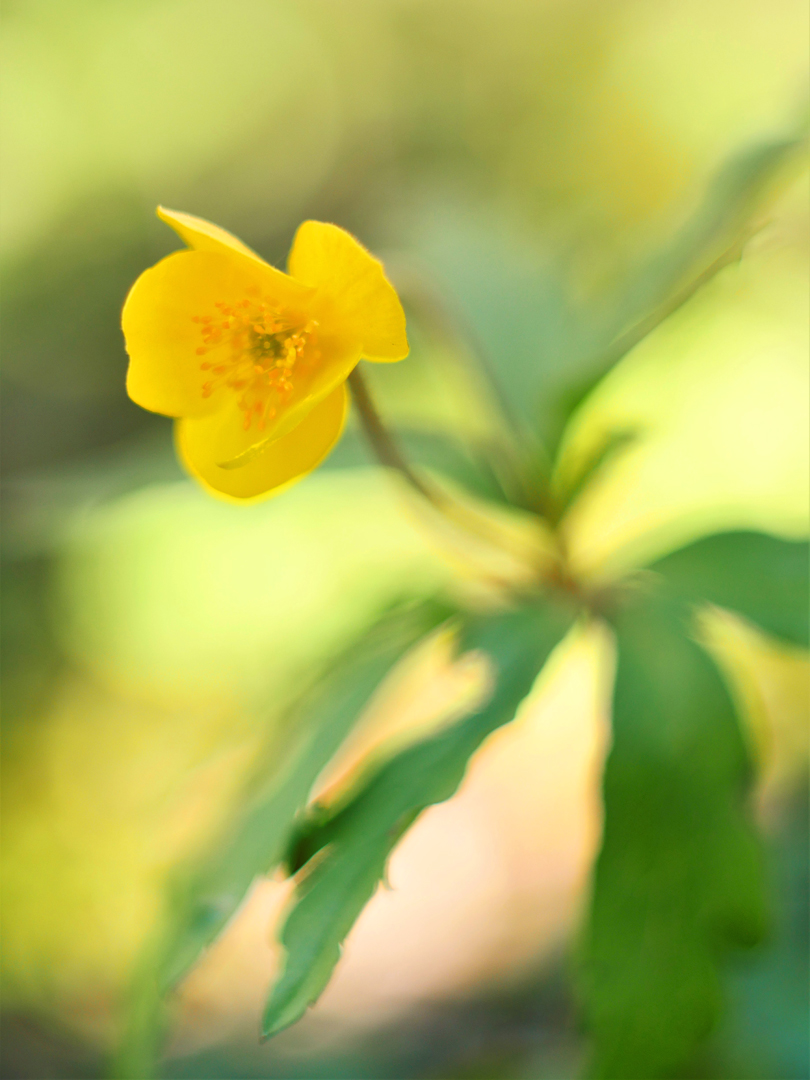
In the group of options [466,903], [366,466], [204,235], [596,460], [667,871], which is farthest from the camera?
[466,903]

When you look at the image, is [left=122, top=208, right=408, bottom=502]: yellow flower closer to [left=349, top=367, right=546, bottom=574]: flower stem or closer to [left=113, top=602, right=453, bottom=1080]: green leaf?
[left=349, top=367, right=546, bottom=574]: flower stem

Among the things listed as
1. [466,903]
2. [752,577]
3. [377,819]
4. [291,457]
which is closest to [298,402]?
[291,457]

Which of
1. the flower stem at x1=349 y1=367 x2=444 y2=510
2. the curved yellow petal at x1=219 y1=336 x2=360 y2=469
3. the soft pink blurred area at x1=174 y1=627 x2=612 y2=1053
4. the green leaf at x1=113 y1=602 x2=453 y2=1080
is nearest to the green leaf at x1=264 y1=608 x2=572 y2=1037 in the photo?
the green leaf at x1=113 y1=602 x2=453 y2=1080

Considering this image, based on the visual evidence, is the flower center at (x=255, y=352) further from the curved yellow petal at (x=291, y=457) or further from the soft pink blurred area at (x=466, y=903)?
the soft pink blurred area at (x=466, y=903)

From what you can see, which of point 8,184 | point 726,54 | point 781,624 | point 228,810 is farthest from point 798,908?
point 8,184

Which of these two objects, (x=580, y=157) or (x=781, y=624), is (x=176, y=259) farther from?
(x=580, y=157)

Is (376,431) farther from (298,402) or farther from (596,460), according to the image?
(596,460)
